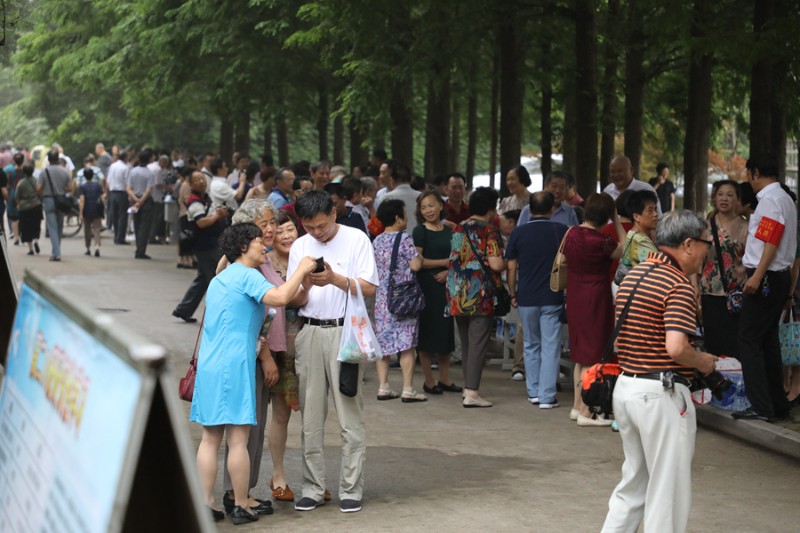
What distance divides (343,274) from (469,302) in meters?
3.90

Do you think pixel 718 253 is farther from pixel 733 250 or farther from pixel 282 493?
pixel 282 493

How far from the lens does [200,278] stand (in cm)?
1650

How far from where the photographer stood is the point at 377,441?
10.0 m

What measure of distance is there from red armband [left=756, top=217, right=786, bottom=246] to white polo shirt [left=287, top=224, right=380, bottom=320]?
3.52 metres

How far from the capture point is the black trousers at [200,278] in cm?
1620

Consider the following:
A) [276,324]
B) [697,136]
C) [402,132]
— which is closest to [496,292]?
[276,324]

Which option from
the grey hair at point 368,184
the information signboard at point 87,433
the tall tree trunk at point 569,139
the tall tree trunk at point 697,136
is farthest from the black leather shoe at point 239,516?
the tall tree trunk at point 569,139

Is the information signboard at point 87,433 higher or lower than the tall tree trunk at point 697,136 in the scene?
lower

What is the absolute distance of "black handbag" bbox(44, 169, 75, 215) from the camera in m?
24.5

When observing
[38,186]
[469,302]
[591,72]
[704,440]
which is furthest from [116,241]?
[704,440]

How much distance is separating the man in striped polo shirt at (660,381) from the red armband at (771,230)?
3.79 meters

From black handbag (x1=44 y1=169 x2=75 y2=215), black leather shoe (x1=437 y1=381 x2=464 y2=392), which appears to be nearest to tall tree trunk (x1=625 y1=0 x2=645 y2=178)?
black handbag (x1=44 y1=169 x2=75 y2=215)

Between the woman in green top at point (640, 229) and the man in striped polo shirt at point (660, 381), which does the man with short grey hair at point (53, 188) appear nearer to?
the woman in green top at point (640, 229)

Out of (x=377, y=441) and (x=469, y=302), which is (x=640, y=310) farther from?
(x=469, y=302)
